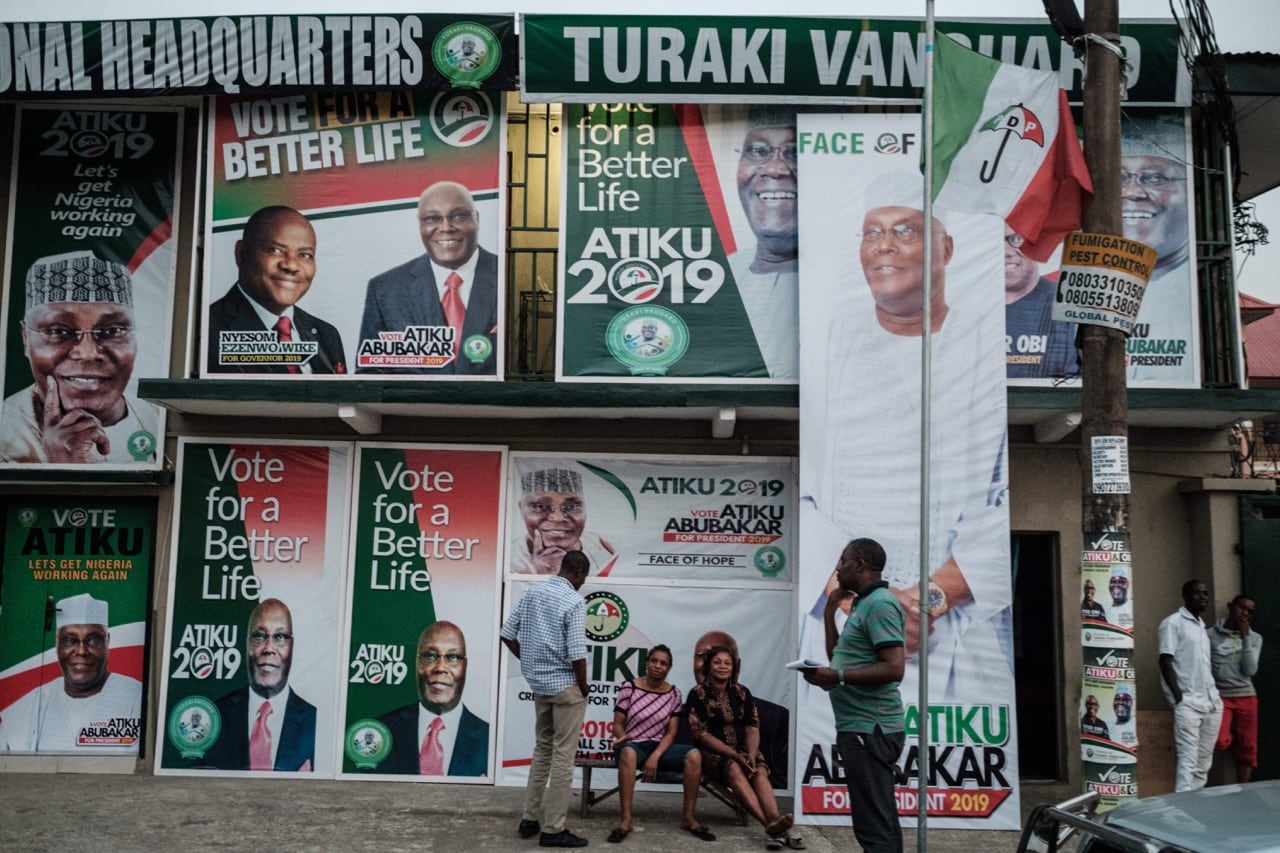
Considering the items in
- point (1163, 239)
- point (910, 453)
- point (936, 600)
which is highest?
point (1163, 239)

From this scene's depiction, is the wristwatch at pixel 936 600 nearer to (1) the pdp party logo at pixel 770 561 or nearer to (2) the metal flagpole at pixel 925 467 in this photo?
(1) the pdp party logo at pixel 770 561

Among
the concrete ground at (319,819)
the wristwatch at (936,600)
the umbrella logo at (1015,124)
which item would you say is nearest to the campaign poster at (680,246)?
the wristwatch at (936,600)

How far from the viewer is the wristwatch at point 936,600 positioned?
9070 mm

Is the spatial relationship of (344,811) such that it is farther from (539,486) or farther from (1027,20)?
(1027,20)

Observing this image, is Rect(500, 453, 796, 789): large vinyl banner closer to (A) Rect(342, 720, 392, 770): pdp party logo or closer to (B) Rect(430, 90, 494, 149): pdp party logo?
(A) Rect(342, 720, 392, 770): pdp party logo

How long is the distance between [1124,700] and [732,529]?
4236 mm

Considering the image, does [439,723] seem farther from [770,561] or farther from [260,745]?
[770,561]

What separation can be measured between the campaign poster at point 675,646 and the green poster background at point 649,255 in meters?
1.86

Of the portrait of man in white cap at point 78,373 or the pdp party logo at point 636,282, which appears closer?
the pdp party logo at point 636,282

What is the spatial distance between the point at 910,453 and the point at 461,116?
4868 mm

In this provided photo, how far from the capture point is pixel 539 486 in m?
10.2

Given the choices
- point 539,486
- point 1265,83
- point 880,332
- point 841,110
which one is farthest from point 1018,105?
point 539,486

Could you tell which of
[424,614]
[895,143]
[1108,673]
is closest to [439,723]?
[424,614]

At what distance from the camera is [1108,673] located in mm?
6410
